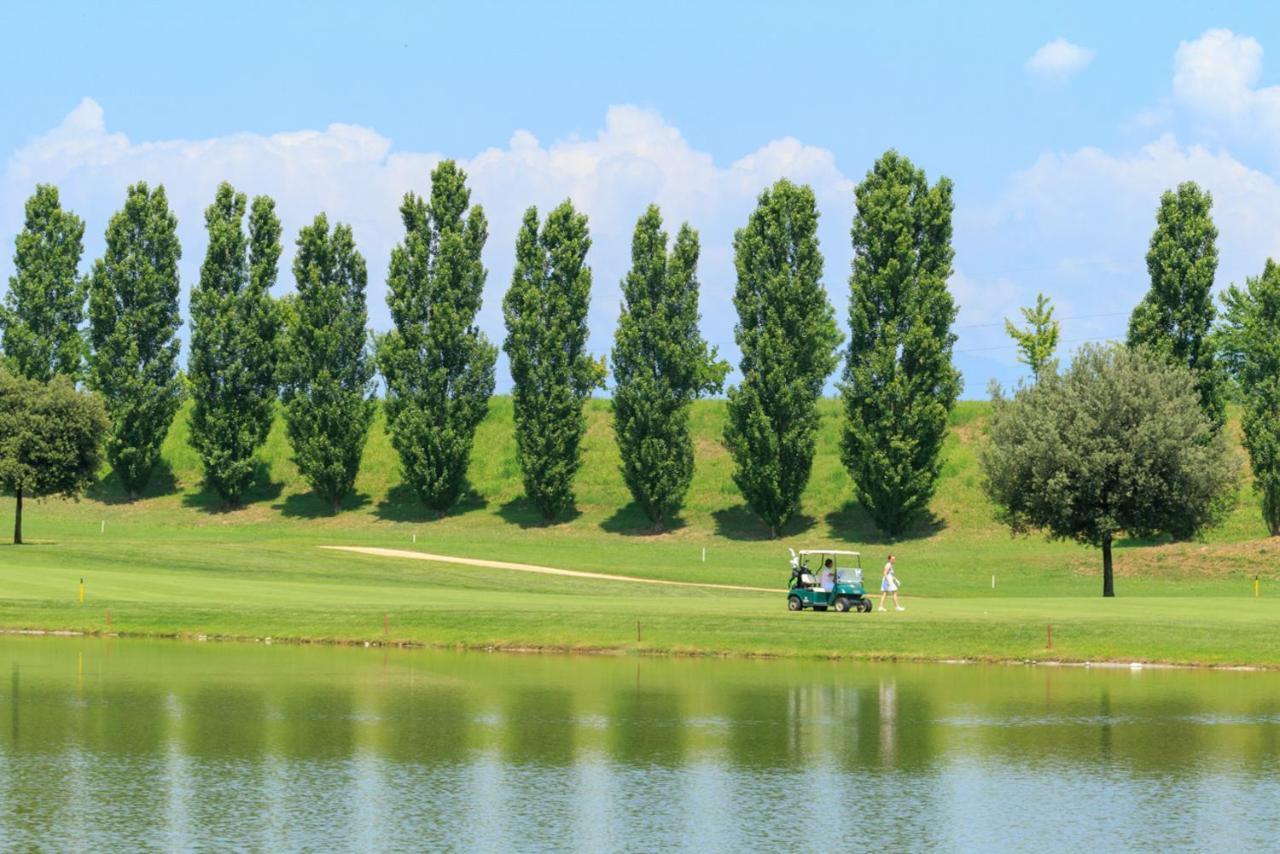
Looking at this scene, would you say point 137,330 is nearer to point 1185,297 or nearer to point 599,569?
point 599,569

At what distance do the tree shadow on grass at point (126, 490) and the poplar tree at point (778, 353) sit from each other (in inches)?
1555

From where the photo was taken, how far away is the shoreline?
42.9 m

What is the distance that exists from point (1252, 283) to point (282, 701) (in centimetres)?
9995

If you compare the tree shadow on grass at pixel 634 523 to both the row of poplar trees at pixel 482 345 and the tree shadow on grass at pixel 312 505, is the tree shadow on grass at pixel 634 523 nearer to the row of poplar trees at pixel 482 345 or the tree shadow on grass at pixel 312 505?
the row of poplar trees at pixel 482 345

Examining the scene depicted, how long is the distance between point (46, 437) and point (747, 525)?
3793 cm

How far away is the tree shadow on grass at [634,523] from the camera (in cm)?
9325

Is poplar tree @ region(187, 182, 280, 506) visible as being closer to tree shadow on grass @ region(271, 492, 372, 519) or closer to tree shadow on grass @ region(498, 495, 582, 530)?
tree shadow on grass @ region(271, 492, 372, 519)

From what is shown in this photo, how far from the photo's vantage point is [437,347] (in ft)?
310

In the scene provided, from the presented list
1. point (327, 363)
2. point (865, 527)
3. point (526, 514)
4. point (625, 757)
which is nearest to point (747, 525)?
point (865, 527)

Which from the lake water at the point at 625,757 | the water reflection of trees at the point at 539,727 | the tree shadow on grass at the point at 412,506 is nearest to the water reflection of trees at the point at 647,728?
the lake water at the point at 625,757

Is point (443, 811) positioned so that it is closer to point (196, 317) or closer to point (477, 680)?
point (477, 680)

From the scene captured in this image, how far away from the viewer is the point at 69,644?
1795 inches

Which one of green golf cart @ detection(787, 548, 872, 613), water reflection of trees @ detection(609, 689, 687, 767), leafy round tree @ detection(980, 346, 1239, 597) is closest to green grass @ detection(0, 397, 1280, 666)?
green golf cart @ detection(787, 548, 872, 613)

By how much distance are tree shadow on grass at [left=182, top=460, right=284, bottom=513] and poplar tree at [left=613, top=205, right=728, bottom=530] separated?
25.3 m
